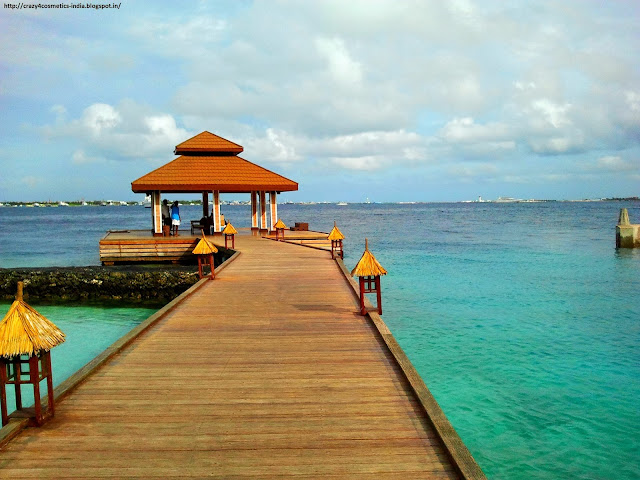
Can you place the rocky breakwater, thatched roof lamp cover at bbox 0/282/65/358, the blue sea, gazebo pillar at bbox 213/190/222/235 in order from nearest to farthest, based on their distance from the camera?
thatched roof lamp cover at bbox 0/282/65/358 → the blue sea → the rocky breakwater → gazebo pillar at bbox 213/190/222/235

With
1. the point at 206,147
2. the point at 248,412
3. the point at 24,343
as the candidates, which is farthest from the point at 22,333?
the point at 206,147

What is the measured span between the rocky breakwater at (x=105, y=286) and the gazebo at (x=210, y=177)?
5761 millimetres

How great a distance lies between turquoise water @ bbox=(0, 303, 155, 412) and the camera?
935cm

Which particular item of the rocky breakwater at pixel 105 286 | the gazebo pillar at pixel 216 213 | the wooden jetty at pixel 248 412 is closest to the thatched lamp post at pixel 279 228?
the gazebo pillar at pixel 216 213

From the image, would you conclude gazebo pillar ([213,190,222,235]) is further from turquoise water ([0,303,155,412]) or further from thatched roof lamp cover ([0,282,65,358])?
thatched roof lamp cover ([0,282,65,358])

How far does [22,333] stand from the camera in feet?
12.0

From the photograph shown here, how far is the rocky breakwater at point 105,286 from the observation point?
15.1 metres

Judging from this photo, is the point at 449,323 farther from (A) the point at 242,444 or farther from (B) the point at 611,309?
(A) the point at 242,444

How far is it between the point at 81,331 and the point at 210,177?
1037 cm

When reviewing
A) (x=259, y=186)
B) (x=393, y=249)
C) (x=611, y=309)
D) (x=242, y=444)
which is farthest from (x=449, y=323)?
(x=393, y=249)

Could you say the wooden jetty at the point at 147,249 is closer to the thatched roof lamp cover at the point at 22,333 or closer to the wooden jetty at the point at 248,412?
the wooden jetty at the point at 248,412

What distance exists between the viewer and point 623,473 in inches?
219

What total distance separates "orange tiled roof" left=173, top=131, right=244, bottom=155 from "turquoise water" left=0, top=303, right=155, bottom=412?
31.6 ft

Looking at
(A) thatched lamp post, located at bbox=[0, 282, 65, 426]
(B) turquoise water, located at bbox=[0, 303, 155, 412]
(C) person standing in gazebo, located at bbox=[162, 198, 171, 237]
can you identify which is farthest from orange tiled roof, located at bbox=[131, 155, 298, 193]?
(A) thatched lamp post, located at bbox=[0, 282, 65, 426]
